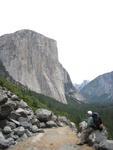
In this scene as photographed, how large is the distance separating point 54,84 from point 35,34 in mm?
38881

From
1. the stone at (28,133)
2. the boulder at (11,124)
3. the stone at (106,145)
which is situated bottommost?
the stone at (28,133)

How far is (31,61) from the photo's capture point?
7411 inches

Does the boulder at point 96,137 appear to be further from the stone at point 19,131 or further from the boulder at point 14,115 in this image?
the boulder at point 14,115

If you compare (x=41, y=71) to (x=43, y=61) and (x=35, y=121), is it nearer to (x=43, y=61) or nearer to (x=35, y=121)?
(x=43, y=61)

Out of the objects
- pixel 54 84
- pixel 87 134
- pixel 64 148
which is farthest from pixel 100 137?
pixel 54 84

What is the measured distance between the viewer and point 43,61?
639ft

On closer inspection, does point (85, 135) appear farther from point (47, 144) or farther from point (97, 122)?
point (47, 144)

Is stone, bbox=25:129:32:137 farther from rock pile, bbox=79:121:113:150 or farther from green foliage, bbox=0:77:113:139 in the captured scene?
green foliage, bbox=0:77:113:139

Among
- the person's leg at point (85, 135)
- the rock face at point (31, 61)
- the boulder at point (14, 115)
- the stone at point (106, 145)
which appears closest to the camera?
the stone at point (106, 145)

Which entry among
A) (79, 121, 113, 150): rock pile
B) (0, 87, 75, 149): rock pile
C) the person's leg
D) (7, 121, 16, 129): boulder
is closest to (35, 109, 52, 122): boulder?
(0, 87, 75, 149): rock pile

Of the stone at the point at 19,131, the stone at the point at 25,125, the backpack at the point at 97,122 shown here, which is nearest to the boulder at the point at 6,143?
the stone at the point at 19,131

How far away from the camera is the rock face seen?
178 meters

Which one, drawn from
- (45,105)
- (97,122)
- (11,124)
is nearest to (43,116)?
(11,124)

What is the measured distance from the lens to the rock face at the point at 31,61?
583 ft
